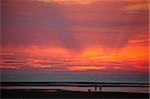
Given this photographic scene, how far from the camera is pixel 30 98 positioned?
8453 millimetres

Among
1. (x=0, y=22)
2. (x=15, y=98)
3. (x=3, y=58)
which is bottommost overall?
(x=15, y=98)

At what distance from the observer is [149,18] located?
721 cm

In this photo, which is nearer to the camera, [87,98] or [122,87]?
[87,98]

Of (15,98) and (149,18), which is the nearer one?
(149,18)

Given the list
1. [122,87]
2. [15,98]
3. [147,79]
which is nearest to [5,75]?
[15,98]

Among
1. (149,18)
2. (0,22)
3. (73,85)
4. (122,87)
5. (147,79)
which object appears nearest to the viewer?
(0,22)

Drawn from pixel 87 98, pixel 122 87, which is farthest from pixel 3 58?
pixel 122 87

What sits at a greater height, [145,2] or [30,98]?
[145,2]

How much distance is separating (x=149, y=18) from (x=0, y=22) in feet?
8.83

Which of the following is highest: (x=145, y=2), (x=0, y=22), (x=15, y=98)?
(x=145, y=2)

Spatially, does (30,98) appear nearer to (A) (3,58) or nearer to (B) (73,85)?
(A) (3,58)

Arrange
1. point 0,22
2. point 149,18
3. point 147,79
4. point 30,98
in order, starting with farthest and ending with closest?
1. point 30,98
2. point 147,79
3. point 149,18
4. point 0,22

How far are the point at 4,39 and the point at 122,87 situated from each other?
6878mm

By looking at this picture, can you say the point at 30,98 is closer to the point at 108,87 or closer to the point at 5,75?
the point at 5,75
